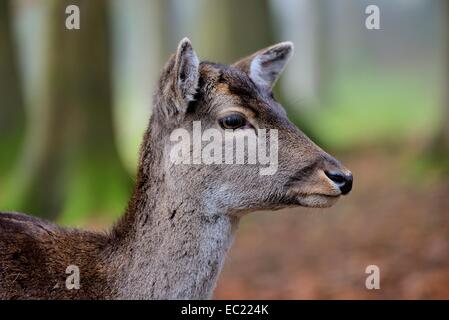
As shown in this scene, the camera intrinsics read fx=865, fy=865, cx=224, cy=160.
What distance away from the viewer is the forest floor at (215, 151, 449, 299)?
10227mm

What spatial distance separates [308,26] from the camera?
31.1 metres

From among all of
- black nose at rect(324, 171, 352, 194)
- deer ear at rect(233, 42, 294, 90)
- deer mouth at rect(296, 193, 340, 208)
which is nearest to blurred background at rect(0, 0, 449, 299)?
deer ear at rect(233, 42, 294, 90)

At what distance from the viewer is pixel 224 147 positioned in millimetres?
6199

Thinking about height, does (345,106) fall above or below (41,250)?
below

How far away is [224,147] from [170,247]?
2.66ft

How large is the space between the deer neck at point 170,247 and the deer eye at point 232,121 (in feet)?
1.84

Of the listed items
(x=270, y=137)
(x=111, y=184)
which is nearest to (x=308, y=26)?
(x=111, y=184)

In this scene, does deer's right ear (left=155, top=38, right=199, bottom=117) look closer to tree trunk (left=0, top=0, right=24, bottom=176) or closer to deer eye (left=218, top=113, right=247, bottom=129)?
deer eye (left=218, top=113, right=247, bottom=129)

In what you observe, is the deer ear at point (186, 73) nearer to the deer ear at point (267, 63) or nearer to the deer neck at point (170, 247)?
the deer neck at point (170, 247)

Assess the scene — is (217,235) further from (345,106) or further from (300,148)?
(345,106)

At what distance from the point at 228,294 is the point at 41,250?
15.3 ft

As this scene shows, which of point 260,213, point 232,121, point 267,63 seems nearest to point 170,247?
point 232,121

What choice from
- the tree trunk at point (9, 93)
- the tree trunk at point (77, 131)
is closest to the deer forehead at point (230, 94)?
the tree trunk at point (77, 131)

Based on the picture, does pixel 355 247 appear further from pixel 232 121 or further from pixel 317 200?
pixel 232 121
